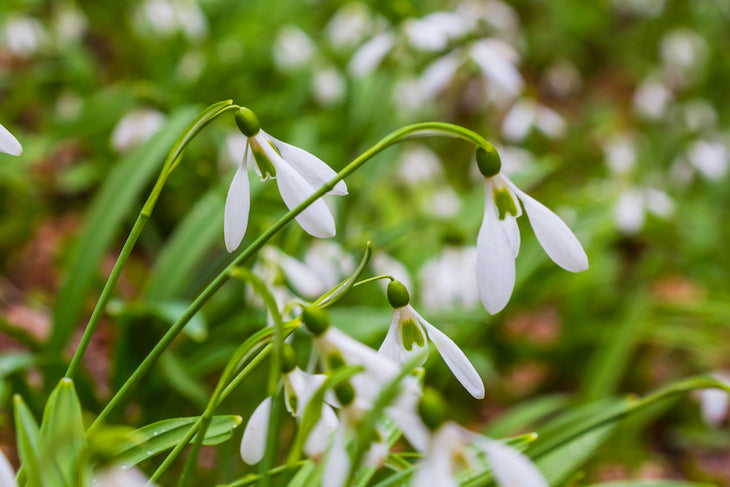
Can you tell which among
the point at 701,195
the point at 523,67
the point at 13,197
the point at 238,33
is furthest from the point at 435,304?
the point at 523,67

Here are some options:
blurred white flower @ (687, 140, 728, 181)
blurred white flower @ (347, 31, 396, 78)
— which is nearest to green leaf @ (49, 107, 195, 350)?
Answer: blurred white flower @ (347, 31, 396, 78)

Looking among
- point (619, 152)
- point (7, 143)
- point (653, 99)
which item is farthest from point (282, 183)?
point (653, 99)

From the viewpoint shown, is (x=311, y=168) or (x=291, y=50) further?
(x=291, y=50)

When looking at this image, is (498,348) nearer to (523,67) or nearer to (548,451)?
(548,451)

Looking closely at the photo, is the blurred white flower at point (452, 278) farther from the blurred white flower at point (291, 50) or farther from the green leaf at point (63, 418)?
the blurred white flower at point (291, 50)

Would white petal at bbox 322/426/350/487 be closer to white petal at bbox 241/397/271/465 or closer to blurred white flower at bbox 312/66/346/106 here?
white petal at bbox 241/397/271/465

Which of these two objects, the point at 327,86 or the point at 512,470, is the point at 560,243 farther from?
the point at 327,86
